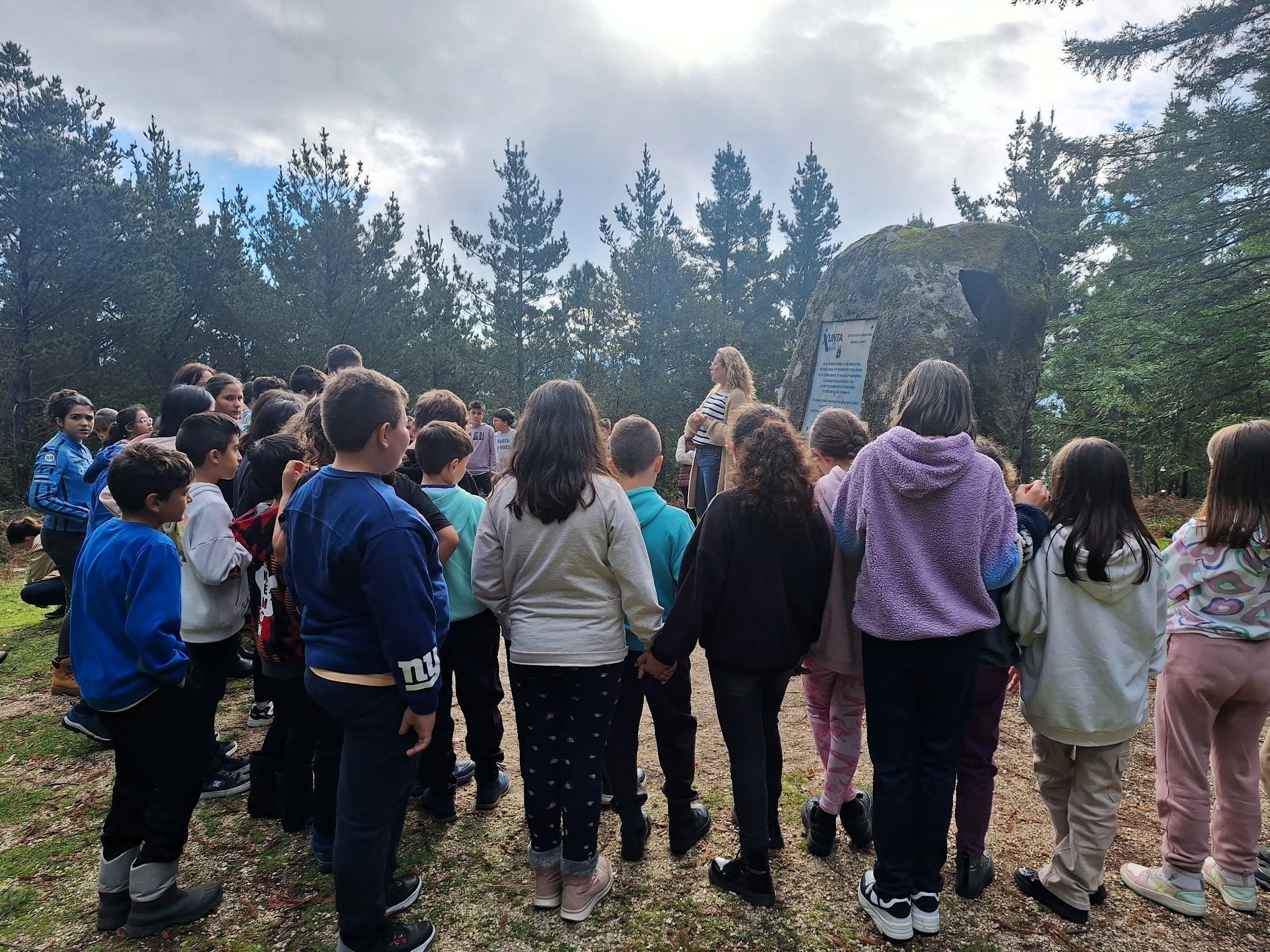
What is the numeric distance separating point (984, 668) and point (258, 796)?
3.26m

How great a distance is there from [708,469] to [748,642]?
12.5ft

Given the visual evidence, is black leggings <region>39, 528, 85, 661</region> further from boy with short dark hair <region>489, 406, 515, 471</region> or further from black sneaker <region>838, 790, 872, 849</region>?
black sneaker <region>838, 790, 872, 849</region>

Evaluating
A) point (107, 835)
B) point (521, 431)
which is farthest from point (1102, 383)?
point (107, 835)

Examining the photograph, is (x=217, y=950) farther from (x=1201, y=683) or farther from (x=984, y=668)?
(x=1201, y=683)

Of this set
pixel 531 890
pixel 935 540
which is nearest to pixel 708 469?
pixel 935 540

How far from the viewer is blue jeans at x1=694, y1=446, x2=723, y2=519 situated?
6.08 metres

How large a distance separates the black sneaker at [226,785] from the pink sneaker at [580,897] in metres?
1.82

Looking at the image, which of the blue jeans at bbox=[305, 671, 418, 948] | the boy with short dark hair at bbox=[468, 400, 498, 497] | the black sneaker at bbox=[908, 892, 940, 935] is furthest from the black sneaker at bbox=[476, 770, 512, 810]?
the boy with short dark hair at bbox=[468, 400, 498, 497]

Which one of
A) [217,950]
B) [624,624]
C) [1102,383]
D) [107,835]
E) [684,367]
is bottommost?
[217,950]

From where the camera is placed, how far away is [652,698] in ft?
9.25

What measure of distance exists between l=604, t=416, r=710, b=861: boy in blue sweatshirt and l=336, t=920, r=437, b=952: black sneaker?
0.83 metres

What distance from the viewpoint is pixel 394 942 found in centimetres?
223

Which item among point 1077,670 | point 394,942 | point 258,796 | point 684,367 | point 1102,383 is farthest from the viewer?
point 684,367

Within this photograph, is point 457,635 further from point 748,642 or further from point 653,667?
point 748,642
